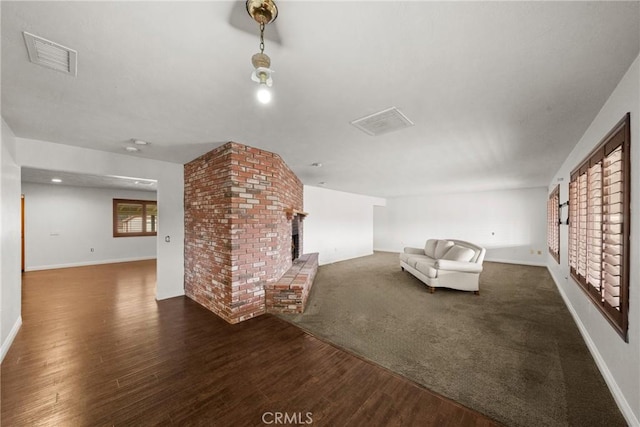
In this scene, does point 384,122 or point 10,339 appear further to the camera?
point 10,339

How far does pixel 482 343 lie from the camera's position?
252 cm

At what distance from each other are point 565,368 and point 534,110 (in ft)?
7.55

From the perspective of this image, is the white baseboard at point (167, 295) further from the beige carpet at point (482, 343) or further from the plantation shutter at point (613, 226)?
the plantation shutter at point (613, 226)

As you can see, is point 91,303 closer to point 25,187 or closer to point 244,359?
point 244,359

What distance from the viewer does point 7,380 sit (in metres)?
1.93

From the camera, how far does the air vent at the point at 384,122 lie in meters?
2.14

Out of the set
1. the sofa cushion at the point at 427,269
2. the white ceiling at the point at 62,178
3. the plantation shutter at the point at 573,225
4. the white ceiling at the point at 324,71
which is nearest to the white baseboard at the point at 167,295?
the white ceiling at the point at 62,178

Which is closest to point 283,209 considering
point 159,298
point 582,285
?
point 159,298

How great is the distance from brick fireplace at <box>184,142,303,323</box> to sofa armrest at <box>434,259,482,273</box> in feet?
9.48

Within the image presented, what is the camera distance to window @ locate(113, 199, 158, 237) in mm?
7266

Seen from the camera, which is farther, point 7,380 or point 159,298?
point 159,298

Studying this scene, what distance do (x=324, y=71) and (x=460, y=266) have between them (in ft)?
13.5

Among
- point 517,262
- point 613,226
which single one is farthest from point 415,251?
point 613,226

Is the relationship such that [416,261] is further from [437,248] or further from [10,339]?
[10,339]
